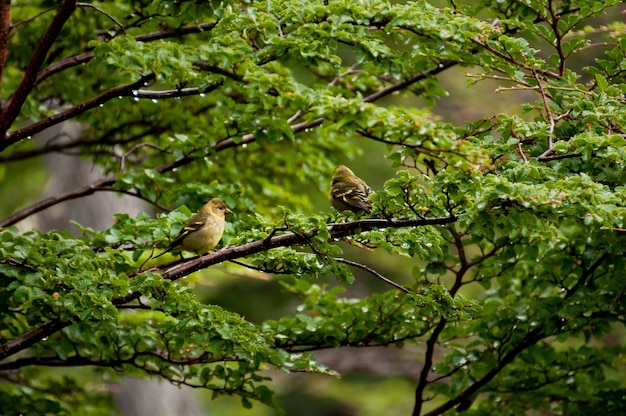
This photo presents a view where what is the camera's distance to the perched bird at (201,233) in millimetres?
4738

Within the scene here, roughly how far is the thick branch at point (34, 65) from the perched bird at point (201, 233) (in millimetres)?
1056

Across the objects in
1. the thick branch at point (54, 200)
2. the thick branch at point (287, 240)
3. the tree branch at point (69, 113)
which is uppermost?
the thick branch at point (54, 200)

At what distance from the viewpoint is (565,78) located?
4590mm

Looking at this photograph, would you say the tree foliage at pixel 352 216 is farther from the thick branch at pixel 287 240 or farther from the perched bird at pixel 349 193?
the perched bird at pixel 349 193

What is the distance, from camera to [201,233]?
189 inches

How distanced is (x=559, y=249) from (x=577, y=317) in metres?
0.41

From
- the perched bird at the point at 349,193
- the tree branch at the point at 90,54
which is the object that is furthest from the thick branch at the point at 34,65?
the perched bird at the point at 349,193

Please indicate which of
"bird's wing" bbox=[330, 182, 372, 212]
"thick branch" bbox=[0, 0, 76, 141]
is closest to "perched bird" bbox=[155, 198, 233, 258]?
"bird's wing" bbox=[330, 182, 372, 212]

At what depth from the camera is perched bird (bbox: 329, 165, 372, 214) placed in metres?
4.95

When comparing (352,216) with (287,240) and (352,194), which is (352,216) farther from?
(352,194)

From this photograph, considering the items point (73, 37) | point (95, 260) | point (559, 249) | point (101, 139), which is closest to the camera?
point (95, 260)

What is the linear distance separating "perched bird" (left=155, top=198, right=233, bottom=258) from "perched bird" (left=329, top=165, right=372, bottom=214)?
755mm

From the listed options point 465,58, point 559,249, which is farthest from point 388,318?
point 465,58

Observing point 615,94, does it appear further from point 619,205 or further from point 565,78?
point 619,205
